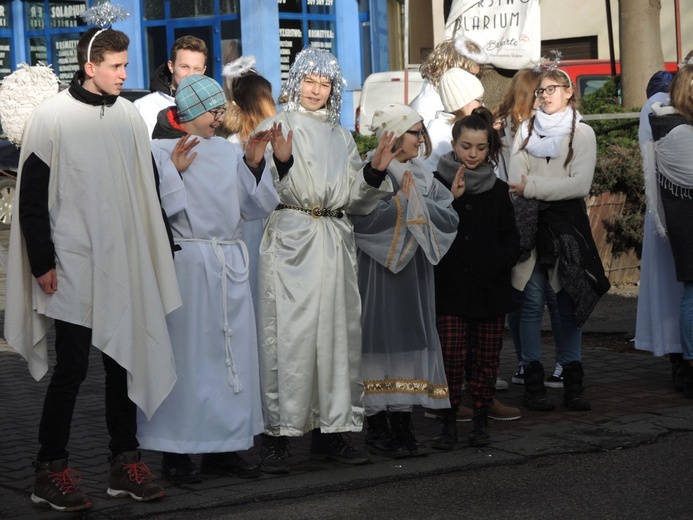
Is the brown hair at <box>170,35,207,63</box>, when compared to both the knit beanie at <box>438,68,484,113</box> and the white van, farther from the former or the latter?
the white van

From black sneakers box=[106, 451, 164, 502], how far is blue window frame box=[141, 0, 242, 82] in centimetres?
1714

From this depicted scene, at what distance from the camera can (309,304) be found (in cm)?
606

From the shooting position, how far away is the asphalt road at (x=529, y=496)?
5312mm

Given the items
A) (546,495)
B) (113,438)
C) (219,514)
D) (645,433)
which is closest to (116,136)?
(113,438)

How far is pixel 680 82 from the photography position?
7.62 m

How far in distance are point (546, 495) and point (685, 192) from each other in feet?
8.95

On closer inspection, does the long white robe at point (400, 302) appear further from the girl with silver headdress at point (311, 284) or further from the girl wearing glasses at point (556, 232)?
the girl wearing glasses at point (556, 232)

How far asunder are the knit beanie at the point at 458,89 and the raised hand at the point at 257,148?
5.82 feet

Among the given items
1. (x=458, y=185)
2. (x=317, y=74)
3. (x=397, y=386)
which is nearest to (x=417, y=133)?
(x=458, y=185)

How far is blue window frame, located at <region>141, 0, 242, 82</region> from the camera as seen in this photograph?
2248 centimetres

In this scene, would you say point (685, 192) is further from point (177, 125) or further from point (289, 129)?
point (177, 125)

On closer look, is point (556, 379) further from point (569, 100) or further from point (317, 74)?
point (317, 74)

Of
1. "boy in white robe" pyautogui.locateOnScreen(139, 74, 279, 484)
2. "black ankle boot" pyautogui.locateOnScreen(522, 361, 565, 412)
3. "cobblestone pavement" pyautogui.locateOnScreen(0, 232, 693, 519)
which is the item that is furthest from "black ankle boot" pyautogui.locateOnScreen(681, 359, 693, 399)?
"boy in white robe" pyautogui.locateOnScreen(139, 74, 279, 484)

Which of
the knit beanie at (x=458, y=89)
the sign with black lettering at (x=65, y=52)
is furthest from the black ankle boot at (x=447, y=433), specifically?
the sign with black lettering at (x=65, y=52)
